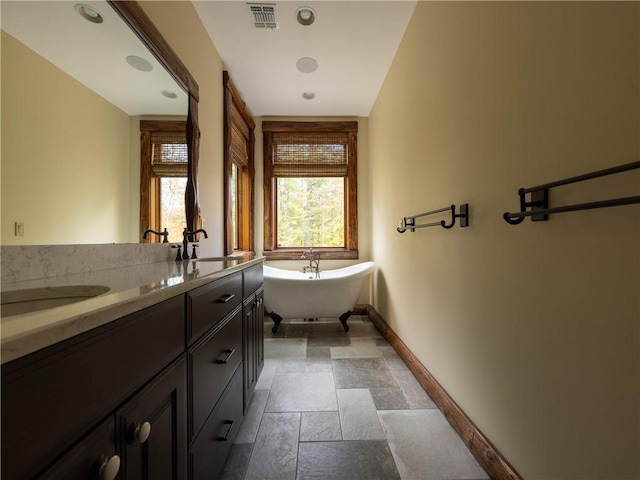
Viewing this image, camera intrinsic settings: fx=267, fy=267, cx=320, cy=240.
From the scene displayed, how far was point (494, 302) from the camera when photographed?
1086mm

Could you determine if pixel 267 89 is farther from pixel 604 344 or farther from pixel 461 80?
pixel 604 344

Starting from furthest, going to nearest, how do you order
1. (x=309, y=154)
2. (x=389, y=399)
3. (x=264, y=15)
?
(x=309, y=154)
(x=264, y=15)
(x=389, y=399)

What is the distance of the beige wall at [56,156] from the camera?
731 millimetres

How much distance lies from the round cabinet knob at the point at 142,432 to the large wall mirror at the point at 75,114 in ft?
2.08

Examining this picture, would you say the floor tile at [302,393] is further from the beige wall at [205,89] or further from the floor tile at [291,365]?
the beige wall at [205,89]

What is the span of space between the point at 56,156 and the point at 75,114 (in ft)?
0.60

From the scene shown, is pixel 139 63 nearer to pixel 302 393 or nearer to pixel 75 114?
pixel 75 114

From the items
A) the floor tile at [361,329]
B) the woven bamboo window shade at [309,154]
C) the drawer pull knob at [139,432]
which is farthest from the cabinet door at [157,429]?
the woven bamboo window shade at [309,154]

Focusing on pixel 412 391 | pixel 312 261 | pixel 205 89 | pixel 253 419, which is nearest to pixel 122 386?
pixel 253 419

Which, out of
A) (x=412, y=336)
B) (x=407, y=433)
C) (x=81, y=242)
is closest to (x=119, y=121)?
(x=81, y=242)

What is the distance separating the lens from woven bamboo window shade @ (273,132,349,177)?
3.52m

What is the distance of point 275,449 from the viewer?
4.11 feet

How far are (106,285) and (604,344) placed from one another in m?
1.30

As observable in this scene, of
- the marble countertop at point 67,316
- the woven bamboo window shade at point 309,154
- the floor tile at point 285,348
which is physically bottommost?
the floor tile at point 285,348
